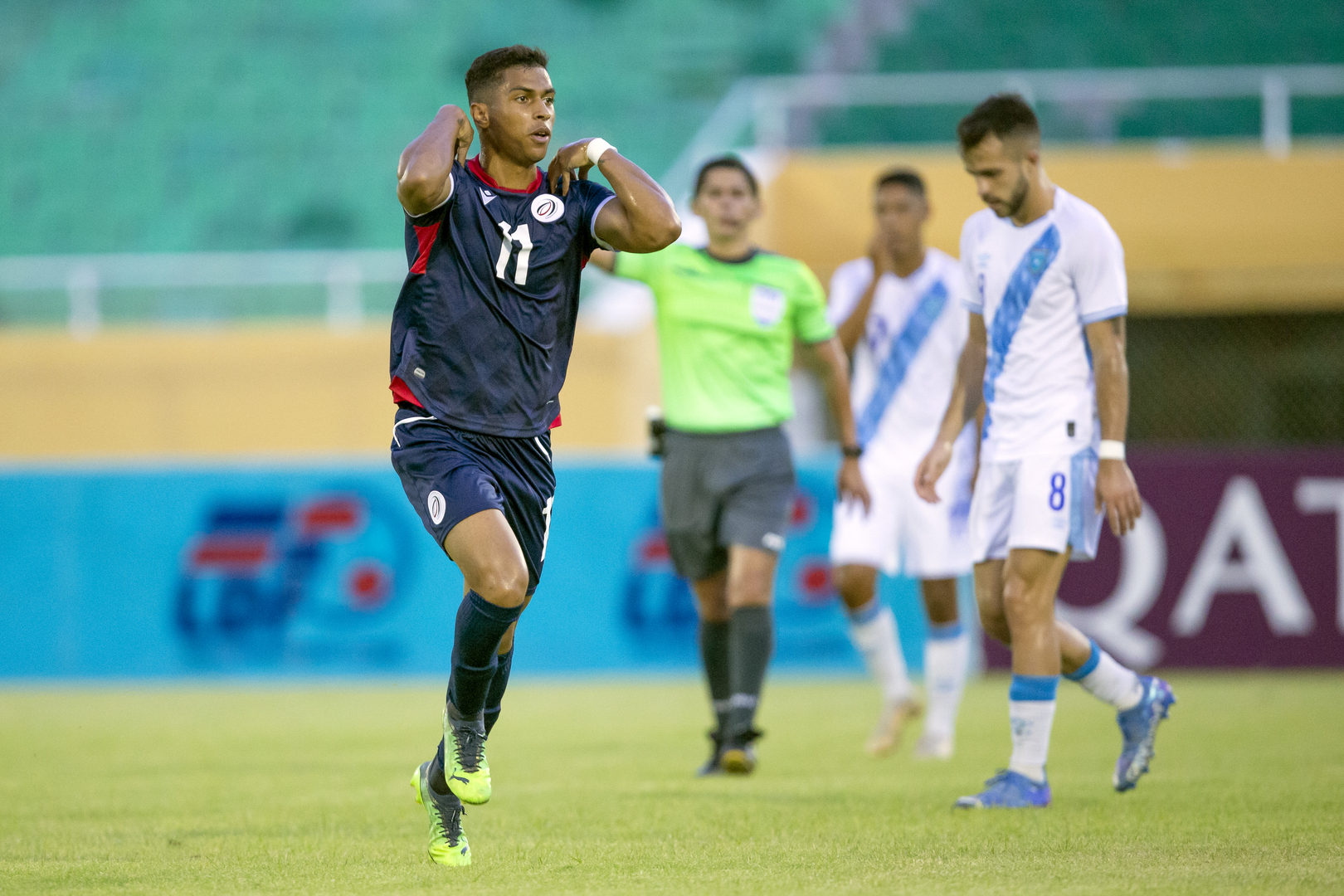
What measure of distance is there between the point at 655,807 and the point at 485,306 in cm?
184

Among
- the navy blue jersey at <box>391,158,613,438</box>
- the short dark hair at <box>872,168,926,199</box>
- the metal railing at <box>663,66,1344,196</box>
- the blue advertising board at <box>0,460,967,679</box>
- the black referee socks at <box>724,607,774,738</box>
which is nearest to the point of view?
the navy blue jersey at <box>391,158,613,438</box>

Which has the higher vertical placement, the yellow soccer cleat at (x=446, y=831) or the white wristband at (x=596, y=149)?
the white wristband at (x=596, y=149)

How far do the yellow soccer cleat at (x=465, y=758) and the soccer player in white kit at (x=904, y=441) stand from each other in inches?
131

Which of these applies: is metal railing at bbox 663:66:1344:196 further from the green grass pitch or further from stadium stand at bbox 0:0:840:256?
the green grass pitch

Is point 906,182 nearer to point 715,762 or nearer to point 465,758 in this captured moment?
point 715,762

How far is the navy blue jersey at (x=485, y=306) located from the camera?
4371 millimetres

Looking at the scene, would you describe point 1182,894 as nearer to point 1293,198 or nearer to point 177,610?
point 177,610

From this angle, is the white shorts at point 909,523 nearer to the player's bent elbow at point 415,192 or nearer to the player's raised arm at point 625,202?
the player's raised arm at point 625,202

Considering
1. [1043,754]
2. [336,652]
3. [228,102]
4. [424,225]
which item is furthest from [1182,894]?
[228,102]

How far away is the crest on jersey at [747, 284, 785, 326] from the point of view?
657cm

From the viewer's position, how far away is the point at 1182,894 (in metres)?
3.64

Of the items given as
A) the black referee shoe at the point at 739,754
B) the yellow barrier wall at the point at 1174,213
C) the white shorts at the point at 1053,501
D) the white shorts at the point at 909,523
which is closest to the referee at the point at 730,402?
the black referee shoe at the point at 739,754

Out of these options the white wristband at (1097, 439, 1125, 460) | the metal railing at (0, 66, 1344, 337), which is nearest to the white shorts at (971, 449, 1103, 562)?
Result: the white wristband at (1097, 439, 1125, 460)

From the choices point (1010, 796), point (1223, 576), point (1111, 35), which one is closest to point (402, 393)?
point (1010, 796)
